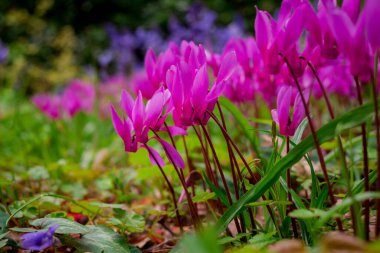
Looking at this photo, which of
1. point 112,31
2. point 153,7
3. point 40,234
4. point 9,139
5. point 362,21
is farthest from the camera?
point 153,7

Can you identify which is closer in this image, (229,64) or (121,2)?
(229,64)

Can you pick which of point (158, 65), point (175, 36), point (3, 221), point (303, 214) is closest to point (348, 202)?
point (303, 214)

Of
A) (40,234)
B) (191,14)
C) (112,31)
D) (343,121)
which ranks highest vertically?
(112,31)

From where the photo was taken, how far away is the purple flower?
3.27 ft

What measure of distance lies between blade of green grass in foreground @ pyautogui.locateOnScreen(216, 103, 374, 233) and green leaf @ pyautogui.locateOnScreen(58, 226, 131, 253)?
11.9 inches

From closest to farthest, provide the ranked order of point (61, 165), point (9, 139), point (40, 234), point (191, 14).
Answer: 1. point (40, 234)
2. point (61, 165)
3. point (9, 139)
4. point (191, 14)

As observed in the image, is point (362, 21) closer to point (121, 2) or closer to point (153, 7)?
point (153, 7)

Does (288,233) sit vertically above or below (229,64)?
below

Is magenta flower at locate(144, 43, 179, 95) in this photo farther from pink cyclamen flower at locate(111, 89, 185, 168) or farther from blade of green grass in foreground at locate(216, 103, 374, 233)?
blade of green grass in foreground at locate(216, 103, 374, 233)

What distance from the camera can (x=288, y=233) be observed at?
44.0 inches

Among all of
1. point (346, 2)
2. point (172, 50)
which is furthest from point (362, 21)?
point (172, 50)

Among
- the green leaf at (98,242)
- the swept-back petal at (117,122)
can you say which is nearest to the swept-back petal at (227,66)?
the swept-back petal at (117,122)

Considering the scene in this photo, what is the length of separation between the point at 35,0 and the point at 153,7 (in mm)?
3601

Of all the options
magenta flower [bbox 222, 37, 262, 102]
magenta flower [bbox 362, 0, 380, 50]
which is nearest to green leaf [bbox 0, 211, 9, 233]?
magenta flower [bbox 222, 37, 262, 102]
